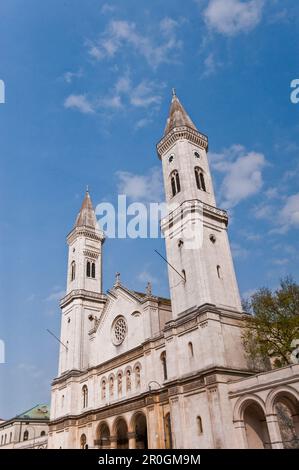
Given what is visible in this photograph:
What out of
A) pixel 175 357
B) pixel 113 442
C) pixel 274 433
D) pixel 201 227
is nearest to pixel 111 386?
pixel 113 442

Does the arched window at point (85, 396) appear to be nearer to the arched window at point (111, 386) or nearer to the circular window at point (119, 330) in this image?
the arched window at point (111, 386)

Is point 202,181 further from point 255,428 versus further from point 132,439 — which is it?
point 132,439

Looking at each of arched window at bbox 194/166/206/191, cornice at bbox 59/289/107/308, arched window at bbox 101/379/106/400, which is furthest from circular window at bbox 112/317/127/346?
arched window at bbox 194/166/206/191

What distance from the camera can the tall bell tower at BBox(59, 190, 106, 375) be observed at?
5162 cm

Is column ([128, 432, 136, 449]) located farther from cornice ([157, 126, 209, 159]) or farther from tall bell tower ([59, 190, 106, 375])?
cornice ([157, 126, 209, 159])

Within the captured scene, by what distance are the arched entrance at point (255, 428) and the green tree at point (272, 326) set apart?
3853 millimetres

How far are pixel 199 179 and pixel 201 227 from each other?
705cm

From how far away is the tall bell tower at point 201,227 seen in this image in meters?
36.1

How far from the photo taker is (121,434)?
134ft

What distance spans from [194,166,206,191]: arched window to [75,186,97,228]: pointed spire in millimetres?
22640

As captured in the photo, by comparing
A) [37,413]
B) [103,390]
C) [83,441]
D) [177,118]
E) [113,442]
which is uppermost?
[177,118]

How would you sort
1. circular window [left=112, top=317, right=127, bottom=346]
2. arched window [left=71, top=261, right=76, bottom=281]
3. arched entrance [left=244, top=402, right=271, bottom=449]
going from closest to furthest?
1. arched entrance [left=244, top=402, right=271, bottom=449]
2. circular window [left=112, top=317, right=127, bottom=346]
3. arched window [left=71, top=261, right=76, bottom=281]

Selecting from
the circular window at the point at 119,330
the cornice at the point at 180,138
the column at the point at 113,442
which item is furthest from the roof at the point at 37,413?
the cornice at the point at 180,138
